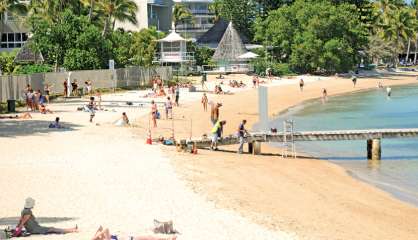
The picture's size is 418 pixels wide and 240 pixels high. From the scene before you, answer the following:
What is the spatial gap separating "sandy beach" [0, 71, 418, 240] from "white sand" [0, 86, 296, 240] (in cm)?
2

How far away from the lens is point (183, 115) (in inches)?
1554

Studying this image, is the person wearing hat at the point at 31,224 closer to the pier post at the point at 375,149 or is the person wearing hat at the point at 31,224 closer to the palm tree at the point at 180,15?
the pier post at the point at 375,149

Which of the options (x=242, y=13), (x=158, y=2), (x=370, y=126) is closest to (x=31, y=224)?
(x=370, y=126)

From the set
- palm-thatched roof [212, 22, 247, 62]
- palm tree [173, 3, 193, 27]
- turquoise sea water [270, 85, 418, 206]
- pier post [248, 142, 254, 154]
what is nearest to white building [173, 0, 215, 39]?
palm tree [173, 3, 193, 27]

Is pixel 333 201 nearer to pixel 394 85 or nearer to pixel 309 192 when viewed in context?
pixel 309 192

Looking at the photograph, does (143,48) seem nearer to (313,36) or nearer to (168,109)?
(313,36)

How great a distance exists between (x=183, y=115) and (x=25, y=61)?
2446 centimetres

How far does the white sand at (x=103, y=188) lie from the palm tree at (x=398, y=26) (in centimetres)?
10101

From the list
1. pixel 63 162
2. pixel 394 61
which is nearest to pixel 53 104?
pixel 63 162

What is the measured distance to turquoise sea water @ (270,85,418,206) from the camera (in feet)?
77.2

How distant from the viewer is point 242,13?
346 ft

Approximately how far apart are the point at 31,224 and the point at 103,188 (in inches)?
170

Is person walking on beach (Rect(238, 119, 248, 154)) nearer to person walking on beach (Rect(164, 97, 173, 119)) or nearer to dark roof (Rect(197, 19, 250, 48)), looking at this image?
person walking on beach (Rect(164, 97, 173, 119))

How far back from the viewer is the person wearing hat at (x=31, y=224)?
12547 mm
